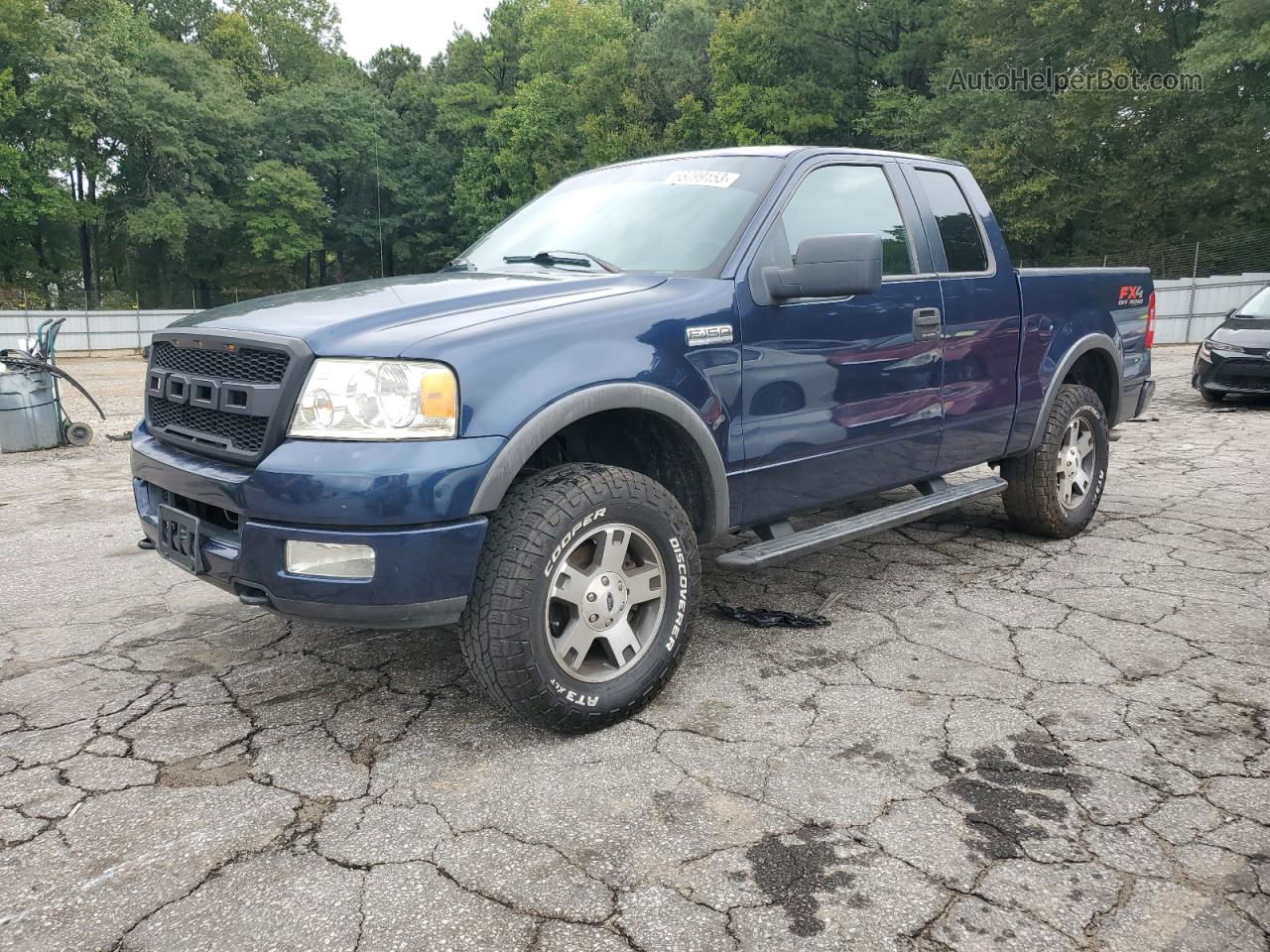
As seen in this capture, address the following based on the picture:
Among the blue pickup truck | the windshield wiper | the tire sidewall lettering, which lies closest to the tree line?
the blue pickup truck

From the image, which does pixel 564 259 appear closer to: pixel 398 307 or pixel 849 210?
pixel 398 307

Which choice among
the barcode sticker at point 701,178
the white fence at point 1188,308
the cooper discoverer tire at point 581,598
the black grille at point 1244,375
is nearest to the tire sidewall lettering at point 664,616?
the cooper discoverer tire at point 581,598

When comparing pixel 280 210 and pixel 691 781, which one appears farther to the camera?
pixel 280 210

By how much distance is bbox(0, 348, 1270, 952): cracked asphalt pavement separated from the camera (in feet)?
7.07

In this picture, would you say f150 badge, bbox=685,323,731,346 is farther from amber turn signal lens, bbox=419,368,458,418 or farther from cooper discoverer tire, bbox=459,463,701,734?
amber turn signal lens, bbox=419,368,458,418

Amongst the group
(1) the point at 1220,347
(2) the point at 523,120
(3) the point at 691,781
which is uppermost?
(2) the point at 523,120

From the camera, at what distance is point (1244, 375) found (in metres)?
10.3

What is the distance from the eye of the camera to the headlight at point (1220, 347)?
10.4 meters

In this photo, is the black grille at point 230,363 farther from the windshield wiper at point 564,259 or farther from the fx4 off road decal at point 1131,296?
the fx4 off road decal at point 1131,296

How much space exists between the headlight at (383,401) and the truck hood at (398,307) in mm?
58

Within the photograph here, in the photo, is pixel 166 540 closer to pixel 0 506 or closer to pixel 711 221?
pixel 711 221

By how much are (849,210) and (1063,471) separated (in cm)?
215

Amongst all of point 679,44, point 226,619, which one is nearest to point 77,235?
point 679,44

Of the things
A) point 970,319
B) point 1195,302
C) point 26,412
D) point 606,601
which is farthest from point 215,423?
point 1195,302
